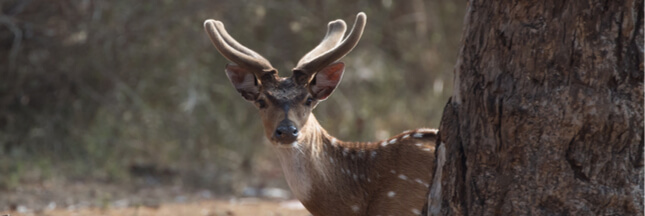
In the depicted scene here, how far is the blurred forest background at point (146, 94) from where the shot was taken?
917 centimetres

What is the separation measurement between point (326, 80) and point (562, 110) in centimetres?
205

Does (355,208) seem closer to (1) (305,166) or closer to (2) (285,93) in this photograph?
(1) (305,166)

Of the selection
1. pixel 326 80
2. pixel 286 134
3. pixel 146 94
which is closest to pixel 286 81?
pixel 326 80

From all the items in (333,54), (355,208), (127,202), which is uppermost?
(333,54)

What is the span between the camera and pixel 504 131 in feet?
11.9

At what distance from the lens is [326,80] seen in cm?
535

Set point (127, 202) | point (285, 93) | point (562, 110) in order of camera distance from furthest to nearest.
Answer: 1. point (127, 202)
2. point (285, 93)
3. point (562, 110)

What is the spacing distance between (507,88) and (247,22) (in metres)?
6.76

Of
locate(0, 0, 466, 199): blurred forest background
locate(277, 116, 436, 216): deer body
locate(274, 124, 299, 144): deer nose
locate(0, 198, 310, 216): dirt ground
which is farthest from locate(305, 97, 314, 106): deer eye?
locate(0, 0, 466, 199): blurred forest background

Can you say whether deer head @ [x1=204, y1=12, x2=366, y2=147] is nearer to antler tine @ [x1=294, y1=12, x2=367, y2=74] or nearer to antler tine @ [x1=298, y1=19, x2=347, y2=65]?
antler tine @ [x1=294, y1=12, x2=367, y2=74]

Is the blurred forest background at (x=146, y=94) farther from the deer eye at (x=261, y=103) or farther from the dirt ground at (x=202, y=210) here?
the deer eye at (x=261, y=103)

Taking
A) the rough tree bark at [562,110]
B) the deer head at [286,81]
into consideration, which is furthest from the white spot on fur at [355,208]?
the rough tree bark at [562,110]

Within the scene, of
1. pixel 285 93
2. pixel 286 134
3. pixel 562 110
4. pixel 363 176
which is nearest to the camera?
pixel 562 110

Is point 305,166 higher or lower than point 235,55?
lower
